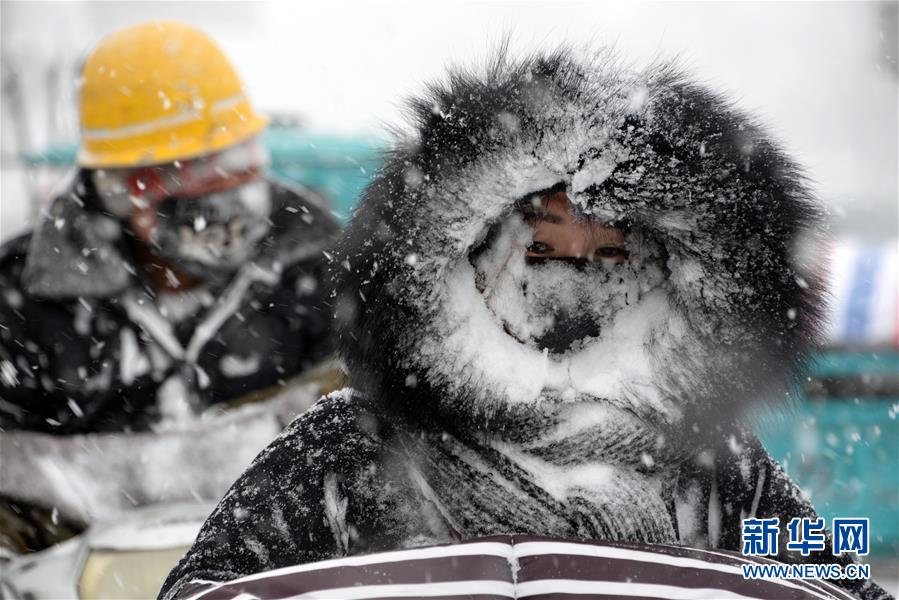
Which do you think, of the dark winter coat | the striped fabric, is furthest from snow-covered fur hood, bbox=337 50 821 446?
the dark winter coat

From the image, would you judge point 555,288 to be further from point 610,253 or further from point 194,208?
point 194,208

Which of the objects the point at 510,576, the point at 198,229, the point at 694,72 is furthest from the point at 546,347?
the point at 198,229

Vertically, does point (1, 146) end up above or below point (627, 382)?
above

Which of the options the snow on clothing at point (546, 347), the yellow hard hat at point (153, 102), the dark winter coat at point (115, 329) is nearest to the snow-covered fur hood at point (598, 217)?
the snow on clothing at point (546, 347)

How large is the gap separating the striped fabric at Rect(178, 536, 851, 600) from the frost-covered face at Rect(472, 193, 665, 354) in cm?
34

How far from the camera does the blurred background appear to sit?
1790 millimetres

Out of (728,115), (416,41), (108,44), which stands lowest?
(728,115)

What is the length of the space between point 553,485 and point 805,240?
0.53 metres

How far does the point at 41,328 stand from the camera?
2.30 metres

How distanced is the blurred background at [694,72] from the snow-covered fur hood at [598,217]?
9cm

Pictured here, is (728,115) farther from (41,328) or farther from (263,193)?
(41,328)

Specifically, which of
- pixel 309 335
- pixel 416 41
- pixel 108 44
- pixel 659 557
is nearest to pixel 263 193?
pixel 309 335

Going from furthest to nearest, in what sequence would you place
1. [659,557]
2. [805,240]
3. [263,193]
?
[263,193] < [805,240] < [659,557]

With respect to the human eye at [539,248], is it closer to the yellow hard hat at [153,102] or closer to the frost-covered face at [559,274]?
the frost-covered face at [559,274]
